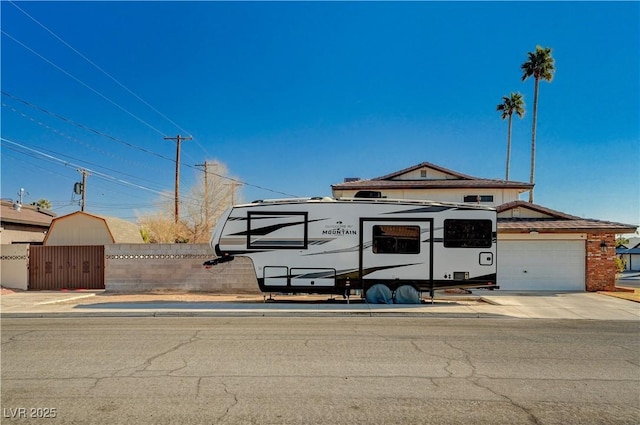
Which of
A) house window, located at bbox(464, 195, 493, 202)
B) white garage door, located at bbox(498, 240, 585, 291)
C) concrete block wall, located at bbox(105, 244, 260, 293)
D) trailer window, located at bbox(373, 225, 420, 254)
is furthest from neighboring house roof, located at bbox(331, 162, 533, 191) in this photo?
trailer window, located at bbox(373, 225, 420, 254)

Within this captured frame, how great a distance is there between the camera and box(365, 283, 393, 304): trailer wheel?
50.4ft

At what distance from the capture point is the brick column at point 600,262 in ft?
66.5

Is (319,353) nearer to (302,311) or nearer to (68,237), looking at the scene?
(302,311)

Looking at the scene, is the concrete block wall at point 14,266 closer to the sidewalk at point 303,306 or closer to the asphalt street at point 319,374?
the sidewalk at point 303,306

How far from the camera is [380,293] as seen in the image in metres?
15.4

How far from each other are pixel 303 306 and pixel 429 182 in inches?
625

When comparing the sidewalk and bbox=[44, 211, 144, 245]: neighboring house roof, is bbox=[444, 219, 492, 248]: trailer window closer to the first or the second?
the sidewalk

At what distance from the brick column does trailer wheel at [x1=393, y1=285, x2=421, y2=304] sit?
9.96 metres

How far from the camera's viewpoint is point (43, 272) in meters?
21.3

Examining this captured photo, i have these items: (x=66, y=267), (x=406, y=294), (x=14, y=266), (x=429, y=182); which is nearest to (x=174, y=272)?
(x=66, y=267)

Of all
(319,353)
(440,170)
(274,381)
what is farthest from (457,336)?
(440,170)

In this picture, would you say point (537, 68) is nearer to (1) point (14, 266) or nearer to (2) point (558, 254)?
(2) point (558, 254)

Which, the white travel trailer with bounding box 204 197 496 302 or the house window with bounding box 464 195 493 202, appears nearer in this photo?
the white travel trailer with bounding box 204 197 496 302

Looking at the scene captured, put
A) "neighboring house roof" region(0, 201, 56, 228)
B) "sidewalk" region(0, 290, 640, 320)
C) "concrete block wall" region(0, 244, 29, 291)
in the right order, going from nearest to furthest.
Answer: "sidewalk" region(0, 290, 640, 320) < "concrete block wall" region(0, 244, 29, 291) < "neighboring house roof" region(0, 201, 56, 228)
